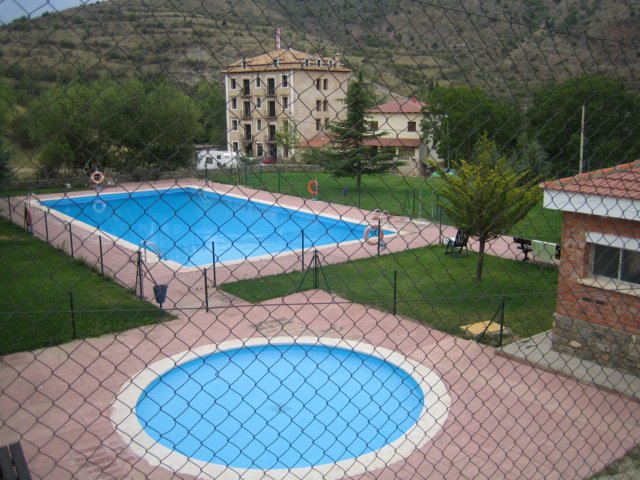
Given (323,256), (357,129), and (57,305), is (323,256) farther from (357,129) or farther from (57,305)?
(357,129)

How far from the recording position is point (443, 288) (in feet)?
31.9

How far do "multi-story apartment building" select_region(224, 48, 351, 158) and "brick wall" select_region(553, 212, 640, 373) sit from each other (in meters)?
4.54

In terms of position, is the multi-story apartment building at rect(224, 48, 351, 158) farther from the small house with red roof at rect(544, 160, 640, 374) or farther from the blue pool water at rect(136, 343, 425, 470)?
the small house with red roof at rect(544, 160, 640, 374)

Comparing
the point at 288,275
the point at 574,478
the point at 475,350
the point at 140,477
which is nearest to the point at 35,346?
the point at 140,477

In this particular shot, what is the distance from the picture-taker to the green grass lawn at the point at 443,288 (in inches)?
329

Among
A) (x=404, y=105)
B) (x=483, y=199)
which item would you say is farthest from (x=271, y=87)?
(x=483, y=199)

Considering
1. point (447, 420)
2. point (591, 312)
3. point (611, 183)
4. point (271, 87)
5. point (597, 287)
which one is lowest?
point (447, 420)

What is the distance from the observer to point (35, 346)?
293 inches

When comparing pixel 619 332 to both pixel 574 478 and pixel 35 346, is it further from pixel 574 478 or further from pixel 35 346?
pixel 35 346

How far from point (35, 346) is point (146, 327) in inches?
53.8

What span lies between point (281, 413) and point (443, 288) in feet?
12.9

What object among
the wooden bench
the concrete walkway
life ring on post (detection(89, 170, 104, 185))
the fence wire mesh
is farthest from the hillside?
the concrete walkway

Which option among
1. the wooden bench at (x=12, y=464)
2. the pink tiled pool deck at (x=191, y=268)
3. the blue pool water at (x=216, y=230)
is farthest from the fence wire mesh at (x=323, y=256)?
the blue pool water at (x=216, y=230)

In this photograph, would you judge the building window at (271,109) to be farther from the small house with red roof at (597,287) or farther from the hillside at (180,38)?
the small house with red roof at (597,287)
